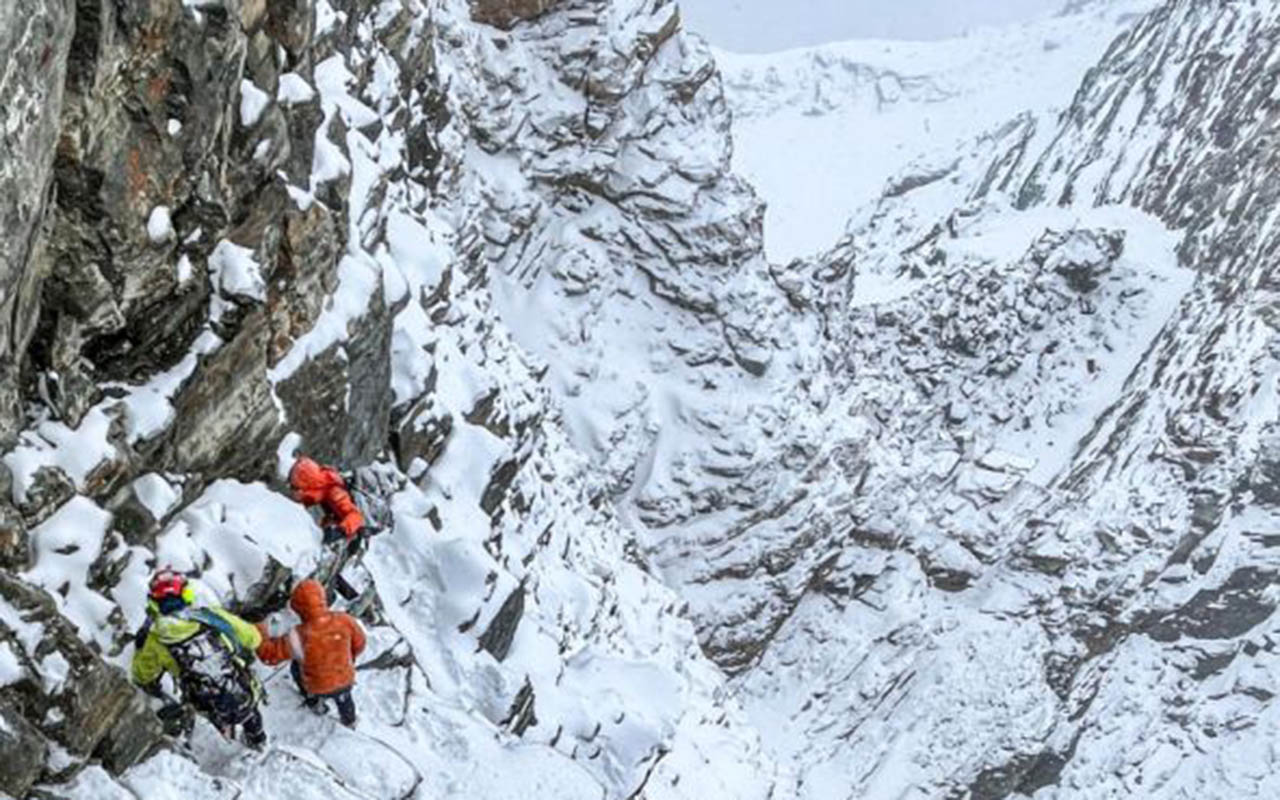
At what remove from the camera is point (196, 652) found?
→ 11062mm

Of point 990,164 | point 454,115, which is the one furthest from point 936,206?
point 454,115

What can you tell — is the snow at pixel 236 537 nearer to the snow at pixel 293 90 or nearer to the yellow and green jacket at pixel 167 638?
the yellow and green jacket at pixel 167 638

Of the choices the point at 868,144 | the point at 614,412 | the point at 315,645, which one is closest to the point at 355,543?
the point at 315,645

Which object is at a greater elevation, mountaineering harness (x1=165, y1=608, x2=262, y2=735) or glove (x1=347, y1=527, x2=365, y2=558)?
glove (x1=347, y1=527, x2=365, y2=558)

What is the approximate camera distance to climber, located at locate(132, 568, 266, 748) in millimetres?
10766

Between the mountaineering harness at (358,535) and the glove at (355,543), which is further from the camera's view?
the glove at (355,543)

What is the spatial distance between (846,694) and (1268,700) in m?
28.0

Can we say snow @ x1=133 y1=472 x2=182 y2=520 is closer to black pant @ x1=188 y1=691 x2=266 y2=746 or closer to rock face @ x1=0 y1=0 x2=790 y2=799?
rock face @ x1=0 y1=0 x2=790 y2=799

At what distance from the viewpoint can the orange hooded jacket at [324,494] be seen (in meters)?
14.3

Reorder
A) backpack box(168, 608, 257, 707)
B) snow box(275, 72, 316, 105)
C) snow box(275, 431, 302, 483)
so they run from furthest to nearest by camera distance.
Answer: snow box(275, 72, 316, 105) → snow box(275, 431, 302, 483) → backpack box(168, 608, 257, 707)

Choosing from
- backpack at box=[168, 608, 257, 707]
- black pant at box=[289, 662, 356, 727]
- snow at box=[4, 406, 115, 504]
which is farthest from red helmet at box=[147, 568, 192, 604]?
black pant at box=[289, 662, 356, 727]

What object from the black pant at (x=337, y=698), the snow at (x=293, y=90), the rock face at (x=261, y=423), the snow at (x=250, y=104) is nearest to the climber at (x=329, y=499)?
the rock face at (x=261, y=423)

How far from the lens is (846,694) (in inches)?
2331

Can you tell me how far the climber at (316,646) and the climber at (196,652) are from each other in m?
0.87
